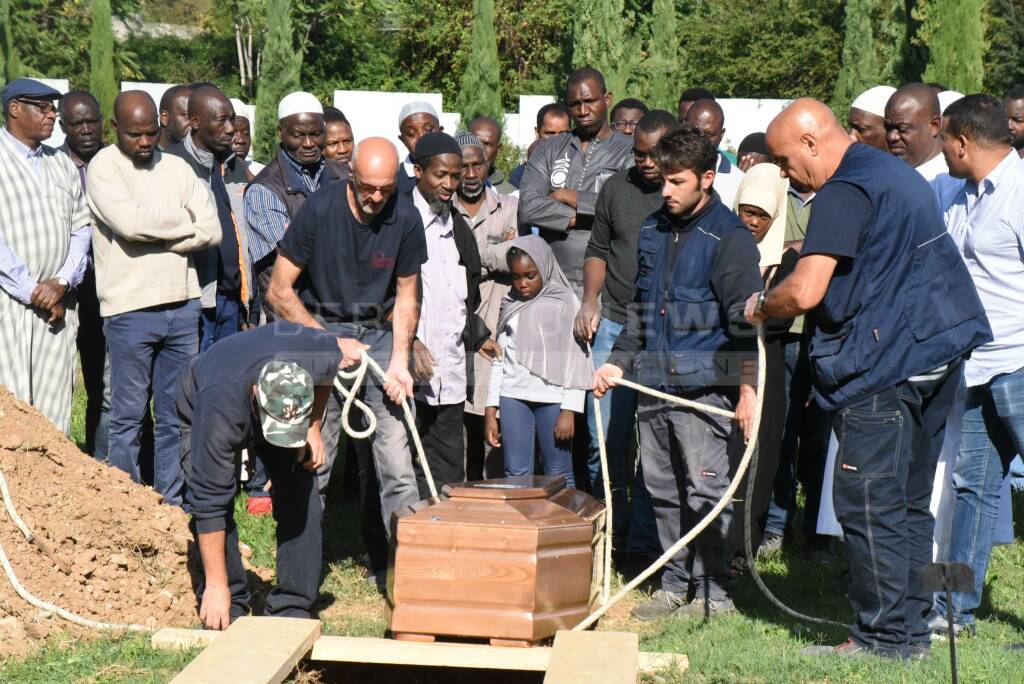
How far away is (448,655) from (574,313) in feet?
8.88

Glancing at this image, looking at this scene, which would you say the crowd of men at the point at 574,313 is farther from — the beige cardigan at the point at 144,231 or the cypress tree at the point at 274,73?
the cypress tree at the point at 274,73

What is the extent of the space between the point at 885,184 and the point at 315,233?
2822 millimetres

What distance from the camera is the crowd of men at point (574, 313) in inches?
203

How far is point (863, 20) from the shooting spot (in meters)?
25.4

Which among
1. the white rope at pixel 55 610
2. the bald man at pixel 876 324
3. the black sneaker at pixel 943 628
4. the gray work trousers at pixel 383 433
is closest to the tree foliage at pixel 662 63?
the gray work trousers at pixel 383 433

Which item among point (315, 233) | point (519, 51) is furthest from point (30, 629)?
point (519, 51)

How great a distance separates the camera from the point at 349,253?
6273 mm

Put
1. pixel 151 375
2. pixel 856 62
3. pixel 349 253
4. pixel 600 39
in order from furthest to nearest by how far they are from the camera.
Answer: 1. pixel 856 62
2. pixel 600 39
3. pixel 151 375
4. pixel 349 253

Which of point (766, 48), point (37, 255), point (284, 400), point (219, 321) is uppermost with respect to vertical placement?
point (766, 48)

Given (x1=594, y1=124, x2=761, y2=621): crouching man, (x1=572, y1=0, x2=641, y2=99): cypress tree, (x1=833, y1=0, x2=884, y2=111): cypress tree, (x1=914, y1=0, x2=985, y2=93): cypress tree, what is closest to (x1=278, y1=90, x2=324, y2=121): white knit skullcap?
(x1=594, y1=124, x2=761, y2=621): crouching man

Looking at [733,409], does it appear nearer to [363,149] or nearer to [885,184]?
[885,184]

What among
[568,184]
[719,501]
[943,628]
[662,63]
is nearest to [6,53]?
[662,63]

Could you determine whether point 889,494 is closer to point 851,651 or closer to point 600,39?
point 851,651

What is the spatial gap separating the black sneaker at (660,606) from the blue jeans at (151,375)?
3.01m
